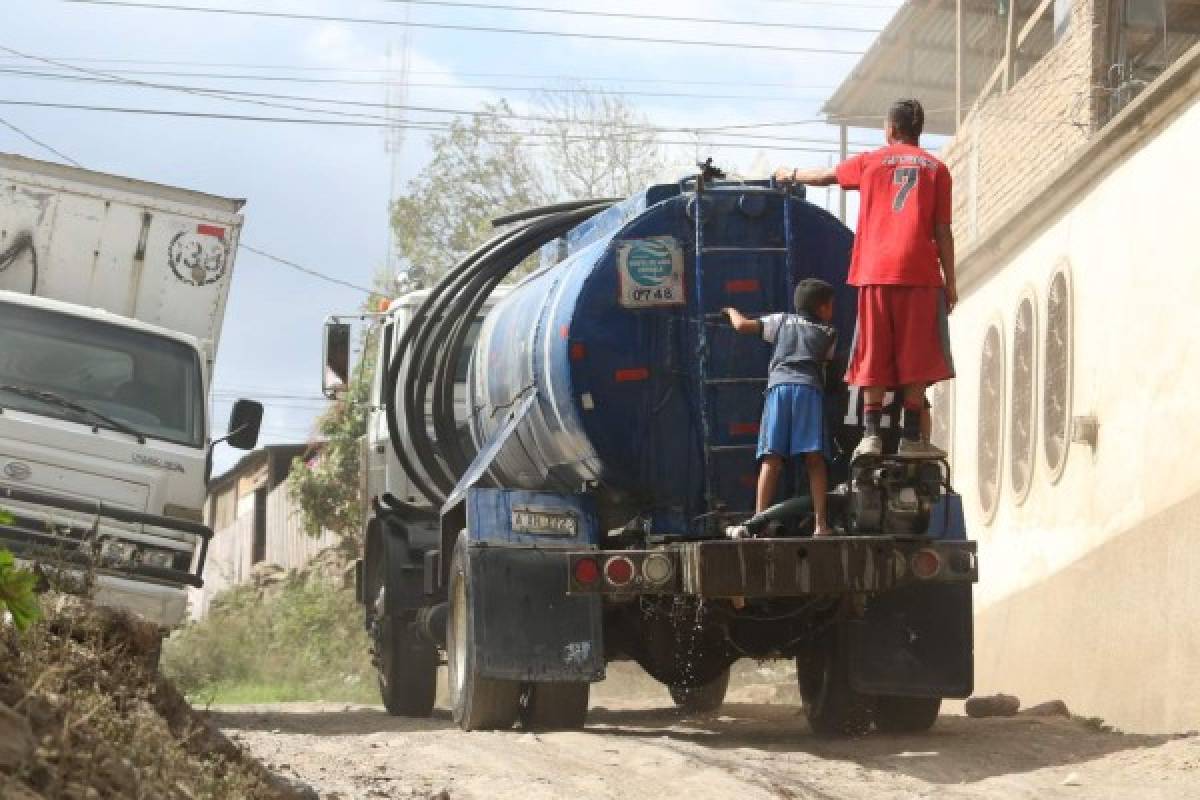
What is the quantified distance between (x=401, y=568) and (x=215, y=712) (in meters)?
1.85

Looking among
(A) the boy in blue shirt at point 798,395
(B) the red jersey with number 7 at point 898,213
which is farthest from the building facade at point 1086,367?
(B) the red jersey with number 7 at point 898,213

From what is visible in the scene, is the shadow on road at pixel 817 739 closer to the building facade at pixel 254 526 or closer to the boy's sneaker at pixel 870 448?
the boy's sneaker at pixel 870 448

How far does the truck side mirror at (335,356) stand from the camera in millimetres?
15375

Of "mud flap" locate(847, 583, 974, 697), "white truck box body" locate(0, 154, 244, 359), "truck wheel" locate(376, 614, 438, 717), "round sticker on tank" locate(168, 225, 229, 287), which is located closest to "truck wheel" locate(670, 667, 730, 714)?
"truck wheel" locate(376, 614, 438, 717)

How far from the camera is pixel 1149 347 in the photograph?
14109 mm

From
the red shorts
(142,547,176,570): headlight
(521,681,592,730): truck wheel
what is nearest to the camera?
the red shorts

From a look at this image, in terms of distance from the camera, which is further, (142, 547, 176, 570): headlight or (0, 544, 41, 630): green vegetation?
(142, 547, 176, 570): headlight

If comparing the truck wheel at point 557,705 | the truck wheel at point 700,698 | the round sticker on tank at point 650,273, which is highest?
the round sticker on tank at point 650,273

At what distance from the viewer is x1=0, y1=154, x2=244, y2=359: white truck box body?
14.2 m

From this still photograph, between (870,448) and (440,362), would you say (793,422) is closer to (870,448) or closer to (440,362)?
(870,448)

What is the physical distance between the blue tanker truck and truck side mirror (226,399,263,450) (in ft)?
8.64

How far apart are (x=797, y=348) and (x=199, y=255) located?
5534 mm

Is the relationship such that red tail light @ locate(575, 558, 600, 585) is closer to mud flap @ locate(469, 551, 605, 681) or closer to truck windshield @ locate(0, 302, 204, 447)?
mud flap @ locate(469, 551, 605, 681)

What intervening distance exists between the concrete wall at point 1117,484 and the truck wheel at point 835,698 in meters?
2.02
